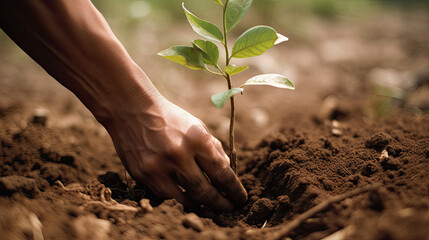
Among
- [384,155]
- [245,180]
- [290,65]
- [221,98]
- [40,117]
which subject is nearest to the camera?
[221,98]

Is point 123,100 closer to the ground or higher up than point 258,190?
higher up

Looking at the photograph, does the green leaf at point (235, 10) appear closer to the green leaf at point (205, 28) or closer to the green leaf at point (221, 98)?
the green leaf at point (205, 28)

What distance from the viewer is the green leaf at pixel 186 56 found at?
118 cm

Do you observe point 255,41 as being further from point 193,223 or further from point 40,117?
point 40,117

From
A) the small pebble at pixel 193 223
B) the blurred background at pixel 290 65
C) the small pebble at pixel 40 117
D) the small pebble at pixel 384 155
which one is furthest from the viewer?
the blurred background at pixel 290 65

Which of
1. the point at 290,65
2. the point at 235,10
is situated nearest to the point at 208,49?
the point at 235,10

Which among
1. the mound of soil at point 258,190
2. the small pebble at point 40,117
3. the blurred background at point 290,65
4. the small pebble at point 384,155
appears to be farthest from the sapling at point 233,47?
the small pebble at point 40,117

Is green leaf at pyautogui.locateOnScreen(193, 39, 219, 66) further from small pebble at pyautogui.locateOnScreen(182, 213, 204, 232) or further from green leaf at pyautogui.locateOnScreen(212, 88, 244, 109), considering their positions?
small pebble at pyautogui.locateOnScreen(182, 213, 204, 232)

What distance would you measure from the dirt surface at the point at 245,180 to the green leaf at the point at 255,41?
1.78ft

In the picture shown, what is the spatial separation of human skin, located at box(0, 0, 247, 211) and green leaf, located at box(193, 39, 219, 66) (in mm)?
250

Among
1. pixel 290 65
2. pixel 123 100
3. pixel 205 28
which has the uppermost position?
pixel 205 28

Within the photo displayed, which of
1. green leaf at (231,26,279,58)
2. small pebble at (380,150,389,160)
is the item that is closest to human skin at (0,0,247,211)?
green leaf at (231,26,279,58)

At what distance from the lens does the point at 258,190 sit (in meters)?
1.39

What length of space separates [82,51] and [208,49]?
0.48 m
